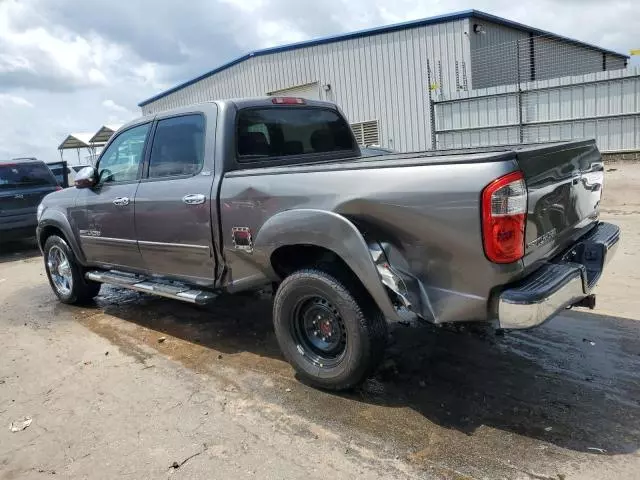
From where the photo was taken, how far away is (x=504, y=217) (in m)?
2.74

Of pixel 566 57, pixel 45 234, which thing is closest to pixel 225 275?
pixel 45 234

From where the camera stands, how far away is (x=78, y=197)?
5727 millimetres

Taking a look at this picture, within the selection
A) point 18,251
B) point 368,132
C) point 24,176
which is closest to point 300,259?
point 24,176

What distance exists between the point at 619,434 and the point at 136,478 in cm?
264

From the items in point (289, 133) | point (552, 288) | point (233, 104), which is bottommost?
point (552, 288)

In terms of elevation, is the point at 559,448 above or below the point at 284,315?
below

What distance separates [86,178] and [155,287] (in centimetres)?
147

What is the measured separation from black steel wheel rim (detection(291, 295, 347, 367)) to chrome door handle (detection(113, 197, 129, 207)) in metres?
2.18

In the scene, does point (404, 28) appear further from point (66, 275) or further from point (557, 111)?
point (66, 275)

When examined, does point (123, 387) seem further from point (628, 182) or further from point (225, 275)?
point (628, 182)

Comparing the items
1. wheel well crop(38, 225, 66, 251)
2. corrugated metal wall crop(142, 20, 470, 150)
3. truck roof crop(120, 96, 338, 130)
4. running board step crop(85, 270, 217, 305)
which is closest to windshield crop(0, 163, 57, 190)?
wheel well crop(38, 225, 66, 251)

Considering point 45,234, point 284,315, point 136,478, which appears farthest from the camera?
point 45,234

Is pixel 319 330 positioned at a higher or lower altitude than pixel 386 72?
lower

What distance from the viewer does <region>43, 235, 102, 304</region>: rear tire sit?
6.17 metres
